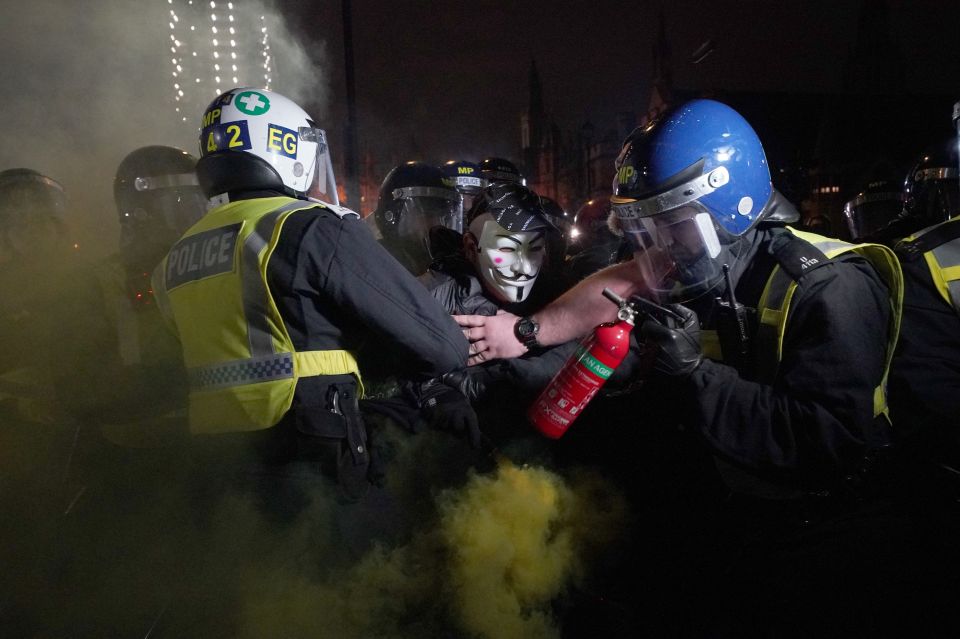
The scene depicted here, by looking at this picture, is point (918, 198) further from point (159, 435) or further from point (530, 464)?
point (159, 435)

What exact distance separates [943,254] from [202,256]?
9.90ft

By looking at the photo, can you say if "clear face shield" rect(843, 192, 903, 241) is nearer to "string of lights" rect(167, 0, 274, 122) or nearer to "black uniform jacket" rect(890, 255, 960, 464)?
"black uniform jacket" rect(890, 255, 960, 464)

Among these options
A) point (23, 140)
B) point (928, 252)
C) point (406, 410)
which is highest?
point (23, 140)

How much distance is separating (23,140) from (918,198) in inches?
486

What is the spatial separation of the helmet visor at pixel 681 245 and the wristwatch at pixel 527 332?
71cm

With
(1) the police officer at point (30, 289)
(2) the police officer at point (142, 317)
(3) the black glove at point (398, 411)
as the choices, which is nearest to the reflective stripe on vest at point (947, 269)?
(3) the black glove at point (398, 411)

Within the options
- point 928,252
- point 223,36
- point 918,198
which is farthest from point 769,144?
point 928,252

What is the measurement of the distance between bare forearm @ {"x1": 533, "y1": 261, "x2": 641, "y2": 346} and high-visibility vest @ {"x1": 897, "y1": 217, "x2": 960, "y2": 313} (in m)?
1.22

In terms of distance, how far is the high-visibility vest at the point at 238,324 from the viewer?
2254 millimetres

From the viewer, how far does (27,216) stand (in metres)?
4.13

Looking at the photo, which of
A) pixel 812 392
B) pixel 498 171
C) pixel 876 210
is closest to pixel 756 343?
pixel 812 392

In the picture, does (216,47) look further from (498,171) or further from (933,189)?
(933,189)

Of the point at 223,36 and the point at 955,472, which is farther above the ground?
the point at 223,36

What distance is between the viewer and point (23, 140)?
945 centimetres
